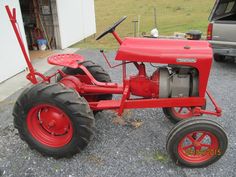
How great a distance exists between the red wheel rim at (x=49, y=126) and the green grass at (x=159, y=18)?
610 centimetres

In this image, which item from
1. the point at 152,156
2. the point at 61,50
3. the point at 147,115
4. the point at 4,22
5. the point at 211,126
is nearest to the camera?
the point at 211,126

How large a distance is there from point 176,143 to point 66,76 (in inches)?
62.7

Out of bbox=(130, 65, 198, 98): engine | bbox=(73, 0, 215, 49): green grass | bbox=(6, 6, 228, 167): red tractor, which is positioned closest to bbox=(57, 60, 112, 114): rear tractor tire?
bbox=(6, 6, 228, 167): red tractor

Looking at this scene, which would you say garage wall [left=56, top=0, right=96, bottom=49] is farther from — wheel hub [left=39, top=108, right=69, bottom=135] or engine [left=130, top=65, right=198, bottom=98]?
engine [left=130, top=65, right=198, bottom=98]

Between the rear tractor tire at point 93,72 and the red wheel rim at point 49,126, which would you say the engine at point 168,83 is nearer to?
the rear tractor tire at point 93,72

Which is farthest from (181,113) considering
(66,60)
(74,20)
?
(74,20)

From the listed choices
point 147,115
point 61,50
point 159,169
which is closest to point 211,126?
point 159,169

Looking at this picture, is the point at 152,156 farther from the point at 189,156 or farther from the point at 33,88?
the point at 33,88

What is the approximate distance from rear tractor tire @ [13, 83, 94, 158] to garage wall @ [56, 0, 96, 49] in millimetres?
5850

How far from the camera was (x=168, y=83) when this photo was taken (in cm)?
282

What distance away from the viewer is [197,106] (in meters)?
2.77

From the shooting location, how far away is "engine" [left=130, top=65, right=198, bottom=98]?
2.76m

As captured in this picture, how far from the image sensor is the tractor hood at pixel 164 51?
2545 mm

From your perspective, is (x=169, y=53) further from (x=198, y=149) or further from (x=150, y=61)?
(x=198, y=149)
